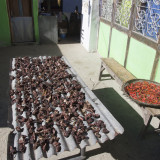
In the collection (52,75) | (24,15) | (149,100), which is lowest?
(149,100)

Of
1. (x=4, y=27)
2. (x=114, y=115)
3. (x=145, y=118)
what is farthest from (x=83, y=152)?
(x=4, y=27)

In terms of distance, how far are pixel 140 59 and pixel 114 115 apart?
2.02 metres

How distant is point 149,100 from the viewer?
3986 mm

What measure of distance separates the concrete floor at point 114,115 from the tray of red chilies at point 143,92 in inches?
36.5

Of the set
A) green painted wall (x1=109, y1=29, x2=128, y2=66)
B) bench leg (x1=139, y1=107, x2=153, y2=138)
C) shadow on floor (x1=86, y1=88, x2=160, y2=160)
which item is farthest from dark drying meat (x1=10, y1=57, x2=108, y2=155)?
green painted wall (x1=109, y1=29, x2=128, y2=66)

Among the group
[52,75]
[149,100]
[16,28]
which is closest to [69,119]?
[52,75]

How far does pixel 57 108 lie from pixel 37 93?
673mm

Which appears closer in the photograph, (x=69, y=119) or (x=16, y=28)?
(x=69, y=119)

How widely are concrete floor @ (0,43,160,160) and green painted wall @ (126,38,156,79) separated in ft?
2.97

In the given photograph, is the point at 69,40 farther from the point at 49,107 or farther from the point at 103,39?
the point at 49,107

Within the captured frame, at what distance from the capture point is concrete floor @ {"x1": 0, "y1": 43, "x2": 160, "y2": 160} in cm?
384

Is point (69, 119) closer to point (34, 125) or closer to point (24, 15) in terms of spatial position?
point (34, 125)

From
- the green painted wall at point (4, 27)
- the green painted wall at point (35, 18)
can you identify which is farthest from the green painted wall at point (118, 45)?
the green painted wall at point (4, 27)

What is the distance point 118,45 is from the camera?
7.10 meters
